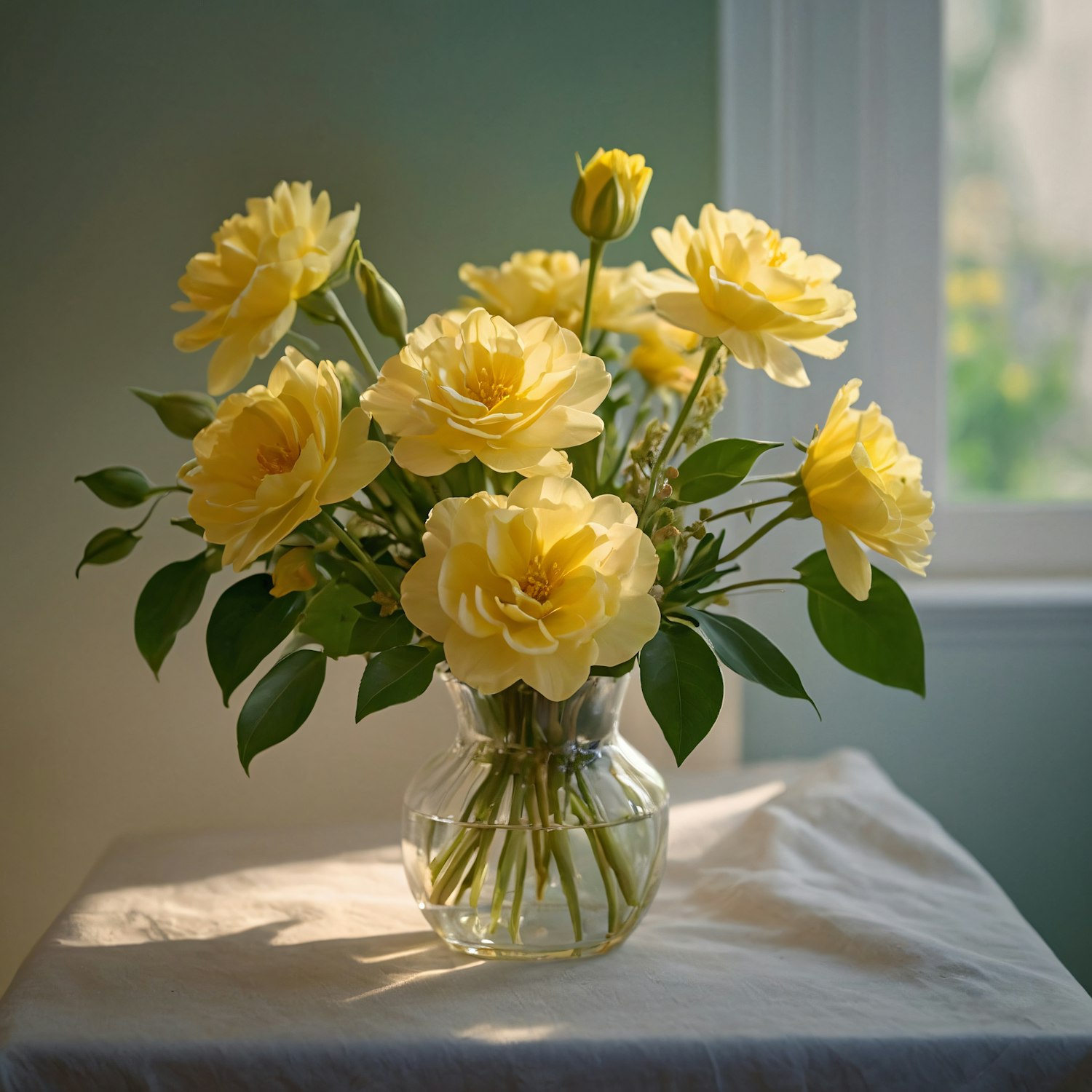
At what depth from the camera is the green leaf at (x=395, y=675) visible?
614 millimetres

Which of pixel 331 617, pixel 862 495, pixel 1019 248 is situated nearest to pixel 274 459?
pixel 331 617

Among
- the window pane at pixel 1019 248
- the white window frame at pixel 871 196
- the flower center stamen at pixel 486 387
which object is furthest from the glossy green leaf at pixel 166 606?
the window pane at pixel 1019 248

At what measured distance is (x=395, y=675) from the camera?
62 cm

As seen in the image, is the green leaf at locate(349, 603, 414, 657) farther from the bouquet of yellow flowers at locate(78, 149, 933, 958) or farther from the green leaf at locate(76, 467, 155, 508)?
the green leaf at locate(76, 467, 155, 508)

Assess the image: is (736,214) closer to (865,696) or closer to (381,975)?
(381,975)

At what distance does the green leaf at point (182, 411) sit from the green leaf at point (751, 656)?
342 millimetres

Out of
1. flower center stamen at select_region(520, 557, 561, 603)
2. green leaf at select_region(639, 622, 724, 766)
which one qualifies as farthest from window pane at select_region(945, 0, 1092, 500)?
flower center stamen at select_region(520, 557, 561, 603)

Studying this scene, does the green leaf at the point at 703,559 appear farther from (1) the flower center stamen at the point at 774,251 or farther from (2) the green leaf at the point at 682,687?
(1) the flower center stamen at the point at 774,251

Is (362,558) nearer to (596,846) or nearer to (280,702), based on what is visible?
(280,702)

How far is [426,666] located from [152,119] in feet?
2.46

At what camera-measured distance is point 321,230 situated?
2.24ft

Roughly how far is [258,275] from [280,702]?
0.26 m

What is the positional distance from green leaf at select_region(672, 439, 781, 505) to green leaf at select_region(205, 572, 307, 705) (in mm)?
250

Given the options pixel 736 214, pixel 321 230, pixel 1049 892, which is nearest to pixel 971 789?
pixel 1049 892
